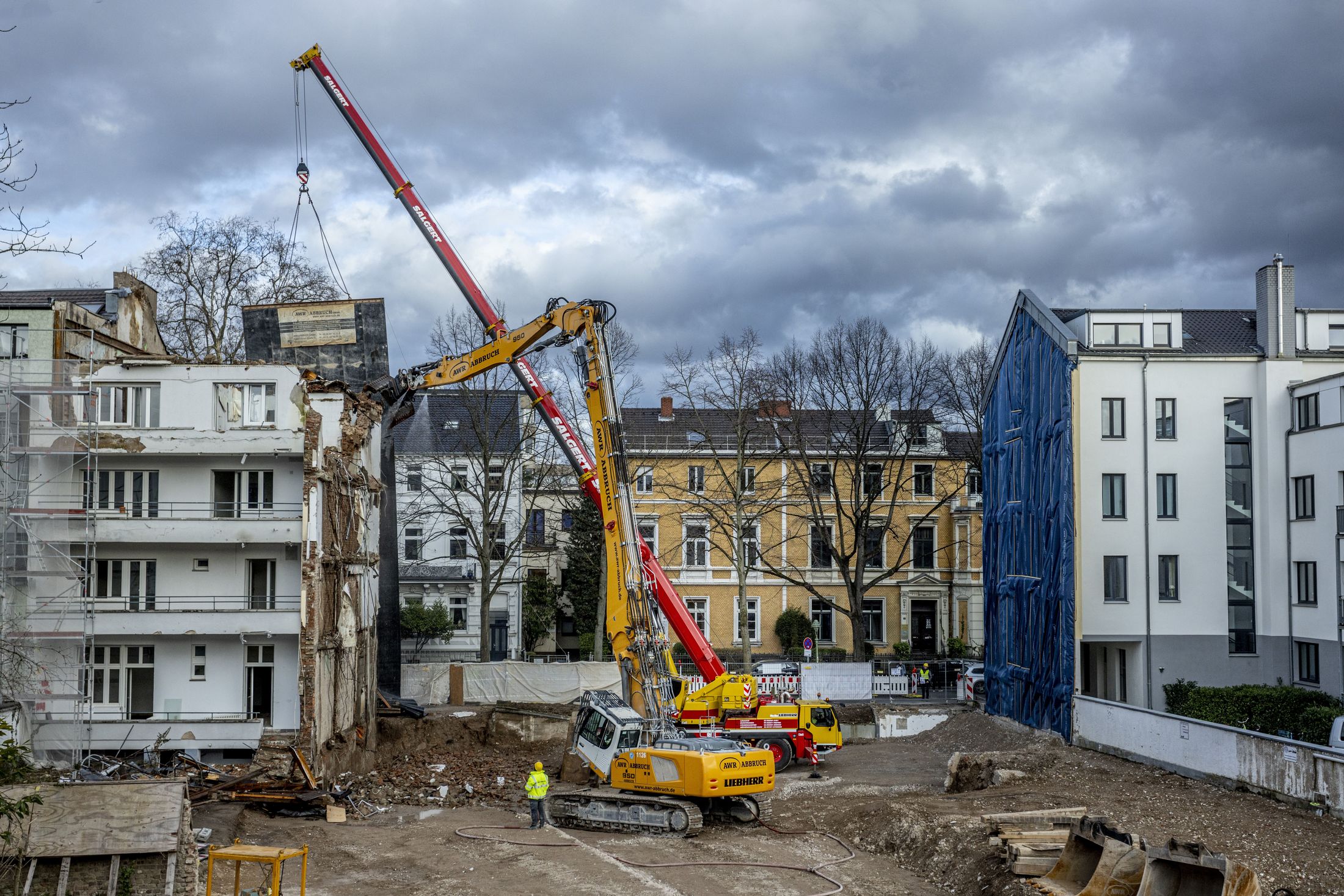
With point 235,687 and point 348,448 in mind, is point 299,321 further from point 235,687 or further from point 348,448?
point 235,687

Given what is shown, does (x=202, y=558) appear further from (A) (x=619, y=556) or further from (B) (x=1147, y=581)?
(B) (x=1147, y=581)

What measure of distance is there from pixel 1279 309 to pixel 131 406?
3076 centimetres

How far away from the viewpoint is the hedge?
27.9m

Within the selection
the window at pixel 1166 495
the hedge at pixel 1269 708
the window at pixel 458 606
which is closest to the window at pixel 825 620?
the window at pixel 458 606

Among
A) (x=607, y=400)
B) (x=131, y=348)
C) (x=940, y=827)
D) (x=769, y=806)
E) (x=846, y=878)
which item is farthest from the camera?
(x=131, y=348)

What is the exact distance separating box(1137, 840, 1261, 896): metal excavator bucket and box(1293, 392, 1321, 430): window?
858 inches

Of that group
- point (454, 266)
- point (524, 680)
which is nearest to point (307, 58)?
point (454, 266)

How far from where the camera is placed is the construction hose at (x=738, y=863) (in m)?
19.2

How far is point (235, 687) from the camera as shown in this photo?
29.1 m

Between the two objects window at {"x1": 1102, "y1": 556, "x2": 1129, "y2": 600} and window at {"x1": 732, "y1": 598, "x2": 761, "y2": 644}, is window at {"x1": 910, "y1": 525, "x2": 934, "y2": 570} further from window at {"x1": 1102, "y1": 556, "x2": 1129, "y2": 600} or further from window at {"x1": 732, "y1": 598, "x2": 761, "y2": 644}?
window at {"x1": 1102, "y1": 556, "x2": 1129, "y2": 600}

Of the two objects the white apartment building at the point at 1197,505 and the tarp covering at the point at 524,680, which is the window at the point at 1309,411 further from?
the tarp covering at the point at 524,680

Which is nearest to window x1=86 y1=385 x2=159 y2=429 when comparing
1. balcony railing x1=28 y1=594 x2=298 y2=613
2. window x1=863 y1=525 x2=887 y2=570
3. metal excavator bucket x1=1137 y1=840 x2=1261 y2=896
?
balcony railing x1=28 y1=594 x2=298 y2=613

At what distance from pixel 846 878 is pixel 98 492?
2062 centimetres

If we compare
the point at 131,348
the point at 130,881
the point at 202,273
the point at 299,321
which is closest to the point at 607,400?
the point at 130,881
